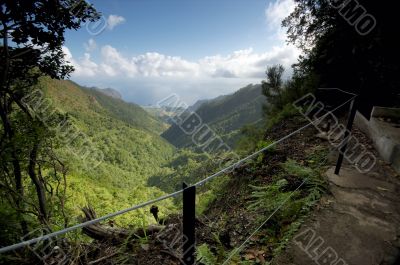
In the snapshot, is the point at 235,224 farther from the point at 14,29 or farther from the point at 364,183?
the point at 14,29

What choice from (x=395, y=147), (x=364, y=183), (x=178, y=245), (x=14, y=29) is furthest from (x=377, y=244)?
(x=14, y=29)

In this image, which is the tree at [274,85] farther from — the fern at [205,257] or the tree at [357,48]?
the fern at [205,257]

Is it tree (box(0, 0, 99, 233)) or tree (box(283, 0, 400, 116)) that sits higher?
tree (box(0, 0, 99, 233))

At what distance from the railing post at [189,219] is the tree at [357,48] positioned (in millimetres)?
6065

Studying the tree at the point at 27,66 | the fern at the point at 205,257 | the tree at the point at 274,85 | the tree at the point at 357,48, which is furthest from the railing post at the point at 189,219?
the tree at the point at 274,85

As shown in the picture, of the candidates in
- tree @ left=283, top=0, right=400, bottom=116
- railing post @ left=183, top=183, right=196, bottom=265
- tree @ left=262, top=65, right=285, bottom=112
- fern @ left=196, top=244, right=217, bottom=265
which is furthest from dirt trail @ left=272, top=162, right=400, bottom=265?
tree @ left=262, top=65, right=285, bottom=112

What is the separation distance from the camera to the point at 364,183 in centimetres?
444

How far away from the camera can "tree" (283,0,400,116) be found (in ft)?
26.1

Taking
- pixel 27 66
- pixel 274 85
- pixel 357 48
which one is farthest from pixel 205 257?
pixel 274 85

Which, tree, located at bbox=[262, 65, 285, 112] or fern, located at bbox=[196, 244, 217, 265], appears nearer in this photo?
fern, located at bbox=[196, 244, 217, 265]

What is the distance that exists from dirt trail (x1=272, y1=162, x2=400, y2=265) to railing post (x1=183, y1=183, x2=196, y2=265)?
142 cm

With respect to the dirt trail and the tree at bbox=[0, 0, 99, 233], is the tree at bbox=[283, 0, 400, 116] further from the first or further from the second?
the tree at bbox=[0, 0, 99, 233]

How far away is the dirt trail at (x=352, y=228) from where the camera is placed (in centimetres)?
282

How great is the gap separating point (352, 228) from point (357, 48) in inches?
303
